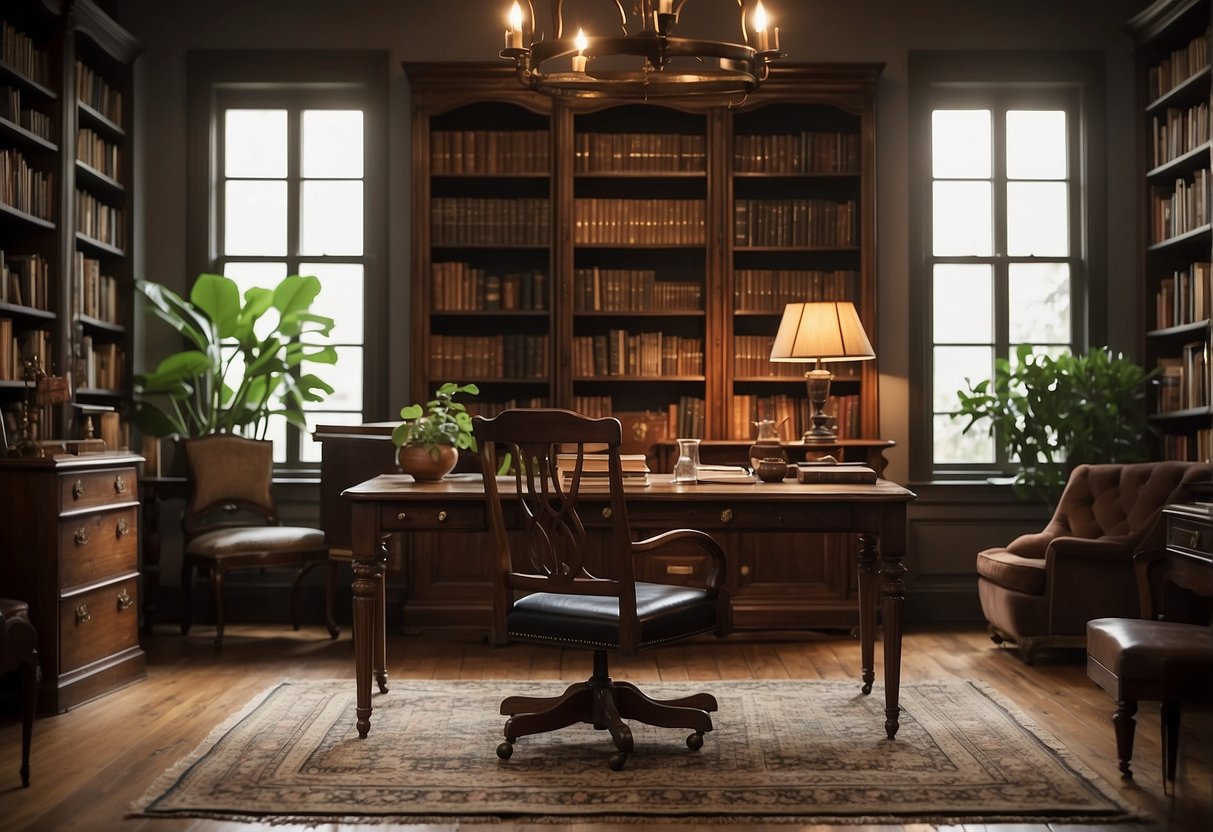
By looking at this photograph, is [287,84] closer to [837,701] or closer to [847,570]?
[847,570]


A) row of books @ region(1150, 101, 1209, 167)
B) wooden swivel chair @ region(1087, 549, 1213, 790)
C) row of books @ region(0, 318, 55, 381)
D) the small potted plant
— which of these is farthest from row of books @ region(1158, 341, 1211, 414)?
row of books @ region(0, 318, 55, 381)

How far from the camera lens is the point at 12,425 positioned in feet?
16.3

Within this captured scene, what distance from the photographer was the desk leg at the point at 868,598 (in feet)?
14.4

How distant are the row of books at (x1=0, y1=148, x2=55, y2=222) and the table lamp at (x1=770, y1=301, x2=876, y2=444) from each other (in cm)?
327

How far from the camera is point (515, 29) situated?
3.85 meters

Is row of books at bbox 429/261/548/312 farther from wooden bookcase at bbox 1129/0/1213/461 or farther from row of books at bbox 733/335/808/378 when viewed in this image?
wooden bookcase at bbox 1129/0/1213/461

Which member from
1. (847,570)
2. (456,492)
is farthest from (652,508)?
(847,570)

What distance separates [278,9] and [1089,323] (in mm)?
4512

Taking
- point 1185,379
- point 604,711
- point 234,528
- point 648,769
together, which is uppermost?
point 1185,379

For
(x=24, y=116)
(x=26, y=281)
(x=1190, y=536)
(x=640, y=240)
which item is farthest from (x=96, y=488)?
(x=1190, y=536)

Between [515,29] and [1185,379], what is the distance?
12.3 ft

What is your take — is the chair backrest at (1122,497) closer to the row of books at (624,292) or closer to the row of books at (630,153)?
the row of books at (624,292)

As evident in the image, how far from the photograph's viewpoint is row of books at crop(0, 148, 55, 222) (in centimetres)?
484

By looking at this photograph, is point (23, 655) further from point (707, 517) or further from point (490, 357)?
point (490, 357)
